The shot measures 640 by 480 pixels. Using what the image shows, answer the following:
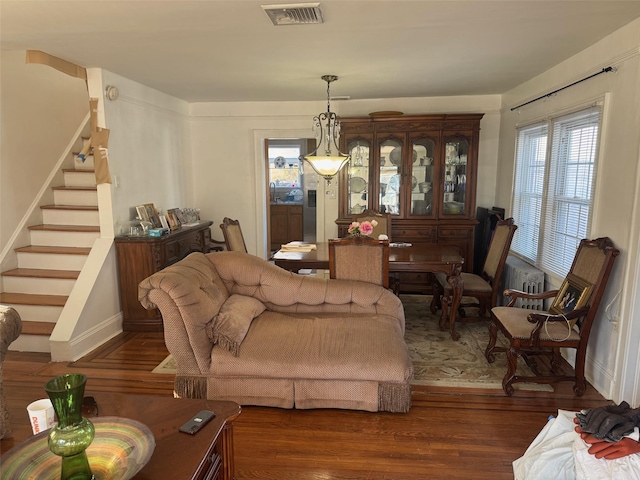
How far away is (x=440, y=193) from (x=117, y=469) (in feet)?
15.2

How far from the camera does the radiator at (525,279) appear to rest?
153 inches

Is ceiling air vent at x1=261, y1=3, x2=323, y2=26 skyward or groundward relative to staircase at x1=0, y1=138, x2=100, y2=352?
skyward

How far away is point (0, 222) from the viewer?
408 centimetres

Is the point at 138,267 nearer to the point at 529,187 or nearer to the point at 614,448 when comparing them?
the point at 614,448

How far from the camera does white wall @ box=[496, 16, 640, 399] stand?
8.77 ft

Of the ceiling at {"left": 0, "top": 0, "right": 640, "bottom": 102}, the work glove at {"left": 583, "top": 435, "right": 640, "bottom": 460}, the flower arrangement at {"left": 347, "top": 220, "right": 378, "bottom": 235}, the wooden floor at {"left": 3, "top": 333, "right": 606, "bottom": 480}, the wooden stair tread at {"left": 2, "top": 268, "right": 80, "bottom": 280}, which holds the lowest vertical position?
the wooden floor at {"left": 3, "top": 333, "right": 606, "bottom": 480}

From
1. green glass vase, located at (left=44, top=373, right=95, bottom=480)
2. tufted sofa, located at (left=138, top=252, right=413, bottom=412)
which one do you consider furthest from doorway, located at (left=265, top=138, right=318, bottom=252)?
green glass vase, located at (left=44, top=373, right=95, bottom=480)

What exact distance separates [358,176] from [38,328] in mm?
3783

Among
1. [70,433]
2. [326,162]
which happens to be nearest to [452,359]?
[326,162]

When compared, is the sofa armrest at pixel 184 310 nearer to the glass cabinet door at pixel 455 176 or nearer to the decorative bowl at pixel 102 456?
the decorative bowl at pixel 102 456

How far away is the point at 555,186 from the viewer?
3.83 meters

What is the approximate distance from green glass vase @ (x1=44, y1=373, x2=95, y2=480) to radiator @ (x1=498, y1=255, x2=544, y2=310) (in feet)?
12.1

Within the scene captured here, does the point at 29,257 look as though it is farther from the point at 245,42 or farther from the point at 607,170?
the point at 607,170

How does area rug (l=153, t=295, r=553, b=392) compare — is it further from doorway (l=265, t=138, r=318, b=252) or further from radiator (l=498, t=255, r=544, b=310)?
doorway (l=265, t=138, r=318, b=252)
